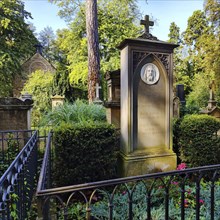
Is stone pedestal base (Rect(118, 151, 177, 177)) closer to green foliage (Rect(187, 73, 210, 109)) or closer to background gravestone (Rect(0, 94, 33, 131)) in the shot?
background gravestone (Rect(0, 94, 33, 131))

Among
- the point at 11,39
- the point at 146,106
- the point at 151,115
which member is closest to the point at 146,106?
the point at 146,106

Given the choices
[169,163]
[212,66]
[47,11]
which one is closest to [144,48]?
[169,163]

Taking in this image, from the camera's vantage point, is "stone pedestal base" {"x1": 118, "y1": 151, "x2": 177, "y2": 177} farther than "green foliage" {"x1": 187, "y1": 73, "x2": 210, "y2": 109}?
No

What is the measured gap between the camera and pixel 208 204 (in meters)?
2.60

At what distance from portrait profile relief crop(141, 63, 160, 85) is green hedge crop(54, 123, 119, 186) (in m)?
1.16

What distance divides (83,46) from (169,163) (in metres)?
12.1

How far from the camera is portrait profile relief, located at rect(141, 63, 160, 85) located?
148 inches

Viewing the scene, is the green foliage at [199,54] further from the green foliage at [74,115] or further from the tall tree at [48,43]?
the tall tree at [48,43]

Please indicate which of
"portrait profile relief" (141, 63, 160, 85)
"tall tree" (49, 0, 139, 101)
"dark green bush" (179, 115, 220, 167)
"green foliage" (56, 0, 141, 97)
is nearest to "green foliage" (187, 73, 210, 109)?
"green foliage" (56, 0, 141, 97)

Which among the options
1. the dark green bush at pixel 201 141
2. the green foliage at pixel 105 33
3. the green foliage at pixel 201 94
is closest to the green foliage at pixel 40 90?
the green foliage at pixel 105 33

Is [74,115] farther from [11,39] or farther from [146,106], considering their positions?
[11,39]

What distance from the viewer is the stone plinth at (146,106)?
3637mm

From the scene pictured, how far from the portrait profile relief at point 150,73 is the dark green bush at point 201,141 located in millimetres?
1145

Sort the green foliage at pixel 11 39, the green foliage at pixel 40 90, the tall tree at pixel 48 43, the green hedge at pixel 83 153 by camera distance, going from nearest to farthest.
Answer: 1. the green hedge at pixel 83 153
2. the green foliage at pixel 11 39
3. the green foliage at pixel 40 90
4. the tall tree at pixel 48 43
